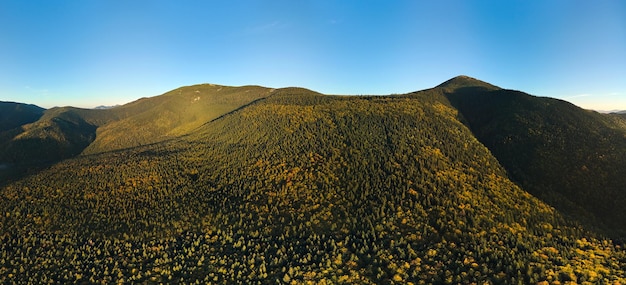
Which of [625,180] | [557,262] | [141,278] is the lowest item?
[141,278]

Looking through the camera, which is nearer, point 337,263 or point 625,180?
point 337,263

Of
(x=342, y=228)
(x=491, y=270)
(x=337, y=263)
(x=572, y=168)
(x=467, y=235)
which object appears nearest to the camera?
(x=491, y=270)

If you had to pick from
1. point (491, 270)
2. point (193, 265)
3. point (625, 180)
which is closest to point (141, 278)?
point (193, 265)

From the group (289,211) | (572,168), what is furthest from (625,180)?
(289,211)

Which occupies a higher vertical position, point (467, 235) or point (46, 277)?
point (467, 235)

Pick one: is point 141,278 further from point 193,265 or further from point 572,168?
point 572,168

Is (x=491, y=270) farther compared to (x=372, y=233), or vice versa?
(x=372, y=233)

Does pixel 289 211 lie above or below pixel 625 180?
below

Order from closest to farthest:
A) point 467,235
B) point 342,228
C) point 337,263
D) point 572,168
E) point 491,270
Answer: point 491,270 → point 337,263 → point 467,235 → point 342,228 → point 572,168

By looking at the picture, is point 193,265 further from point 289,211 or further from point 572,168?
point 572,168
